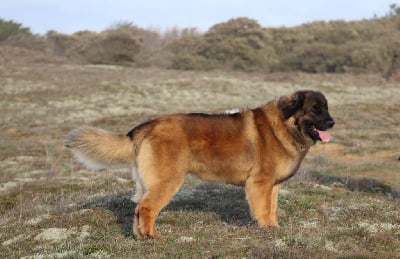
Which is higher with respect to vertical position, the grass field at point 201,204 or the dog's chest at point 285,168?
the dog's chest at point 285,168

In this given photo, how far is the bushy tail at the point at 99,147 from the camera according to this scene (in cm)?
727

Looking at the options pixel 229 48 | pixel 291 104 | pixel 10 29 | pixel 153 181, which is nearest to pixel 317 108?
pixel 291 104

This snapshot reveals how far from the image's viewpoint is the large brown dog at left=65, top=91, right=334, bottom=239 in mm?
7184

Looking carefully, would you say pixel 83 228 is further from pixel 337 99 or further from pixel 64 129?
pixel 337 99

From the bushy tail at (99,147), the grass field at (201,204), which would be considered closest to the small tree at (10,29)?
the grass field at (201,204)

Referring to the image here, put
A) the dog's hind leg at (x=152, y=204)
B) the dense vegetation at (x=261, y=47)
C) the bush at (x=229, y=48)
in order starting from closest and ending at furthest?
the dog's hind leg at (x=152, y=204), the dense vegetation at (x=261, y=47), the bush at (x=229, y=48)

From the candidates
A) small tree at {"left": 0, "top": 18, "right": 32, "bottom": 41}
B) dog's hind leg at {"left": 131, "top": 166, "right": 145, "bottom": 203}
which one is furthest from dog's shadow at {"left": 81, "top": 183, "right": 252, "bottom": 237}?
small tree at {"left": 0, "top": 18, "right": 32, "bottom": 41}

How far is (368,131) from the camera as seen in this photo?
22656 millimetres

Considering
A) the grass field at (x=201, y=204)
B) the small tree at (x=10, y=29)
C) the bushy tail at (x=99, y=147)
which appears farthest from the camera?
the small tree at (x=10, y=29)

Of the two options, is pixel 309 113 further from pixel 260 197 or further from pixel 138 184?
pixel 138 184

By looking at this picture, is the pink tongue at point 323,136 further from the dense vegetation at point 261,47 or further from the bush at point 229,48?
the bush at point 229,48

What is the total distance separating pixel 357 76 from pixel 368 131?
26337 mm

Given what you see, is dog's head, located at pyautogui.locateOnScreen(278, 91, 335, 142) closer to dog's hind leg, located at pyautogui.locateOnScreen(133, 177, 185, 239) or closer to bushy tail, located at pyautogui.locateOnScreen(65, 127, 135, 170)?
dog's hind leg, located at pyautogui.locateOnScreen(133, 177, 185, 239)

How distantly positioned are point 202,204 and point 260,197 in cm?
220
